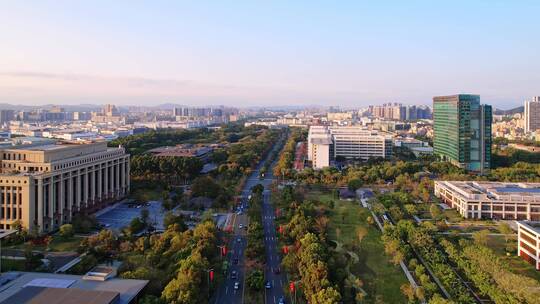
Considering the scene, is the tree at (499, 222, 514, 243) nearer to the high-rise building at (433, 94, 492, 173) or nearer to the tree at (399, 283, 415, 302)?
the tree at (399, 283, 415, 302)

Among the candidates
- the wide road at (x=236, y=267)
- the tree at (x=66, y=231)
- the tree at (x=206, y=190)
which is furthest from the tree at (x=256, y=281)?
the tree at (x=206, y=190)

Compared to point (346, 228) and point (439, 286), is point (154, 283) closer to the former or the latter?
point (439, 286)

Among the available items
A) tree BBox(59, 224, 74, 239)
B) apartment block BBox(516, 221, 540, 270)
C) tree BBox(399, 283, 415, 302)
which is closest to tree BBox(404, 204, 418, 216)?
apartment block BBox(516, 221, 540, 270)

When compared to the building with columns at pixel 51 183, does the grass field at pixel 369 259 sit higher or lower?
lower

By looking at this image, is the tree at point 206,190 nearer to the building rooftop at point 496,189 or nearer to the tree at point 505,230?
the building rooftop at point 496,189

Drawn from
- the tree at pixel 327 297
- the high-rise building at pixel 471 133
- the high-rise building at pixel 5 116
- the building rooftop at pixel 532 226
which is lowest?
the tree at pixel 327 297

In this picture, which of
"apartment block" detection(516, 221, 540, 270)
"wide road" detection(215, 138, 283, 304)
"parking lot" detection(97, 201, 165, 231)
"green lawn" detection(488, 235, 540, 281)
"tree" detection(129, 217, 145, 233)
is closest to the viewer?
"wide road" detection(215, 138, 283, 304)

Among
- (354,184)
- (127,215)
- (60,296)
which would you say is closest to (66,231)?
(127,215)
